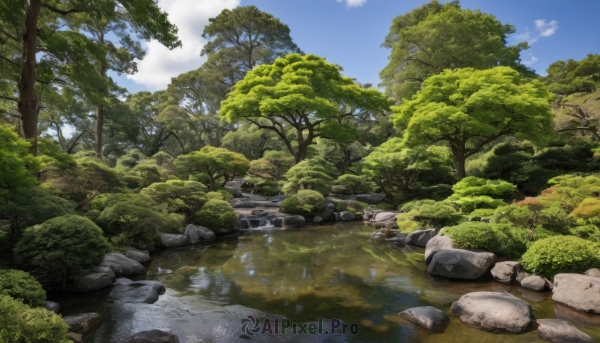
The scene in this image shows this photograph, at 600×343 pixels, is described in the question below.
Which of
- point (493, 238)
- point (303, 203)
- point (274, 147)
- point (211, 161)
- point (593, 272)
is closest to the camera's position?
point (593, 272)

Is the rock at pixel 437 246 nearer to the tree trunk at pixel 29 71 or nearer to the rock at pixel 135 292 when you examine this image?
the rock at pixel 135 292

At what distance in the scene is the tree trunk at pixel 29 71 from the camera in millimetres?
7965

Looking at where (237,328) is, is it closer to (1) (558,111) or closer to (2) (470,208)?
(2) (470,208)

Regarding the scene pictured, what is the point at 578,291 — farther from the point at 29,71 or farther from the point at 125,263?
the point at 29,71

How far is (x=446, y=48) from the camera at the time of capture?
21203 mm

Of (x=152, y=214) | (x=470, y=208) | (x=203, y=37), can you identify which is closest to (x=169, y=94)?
(x=203, y=37)

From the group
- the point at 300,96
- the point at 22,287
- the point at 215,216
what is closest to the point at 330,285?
the point at 22,287

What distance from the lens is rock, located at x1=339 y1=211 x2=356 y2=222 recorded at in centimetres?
1625

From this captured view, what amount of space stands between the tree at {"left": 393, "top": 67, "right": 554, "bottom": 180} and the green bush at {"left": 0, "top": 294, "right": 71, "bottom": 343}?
13386 millimetres

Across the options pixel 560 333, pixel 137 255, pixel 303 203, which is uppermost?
pixel 303 203

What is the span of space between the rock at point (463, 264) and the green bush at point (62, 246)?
7.47 meters

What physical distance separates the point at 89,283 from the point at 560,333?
322 inches

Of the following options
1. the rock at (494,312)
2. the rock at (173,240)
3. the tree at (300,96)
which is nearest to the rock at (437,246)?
the rock at (494,312)

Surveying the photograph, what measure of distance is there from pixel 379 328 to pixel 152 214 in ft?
23.5
